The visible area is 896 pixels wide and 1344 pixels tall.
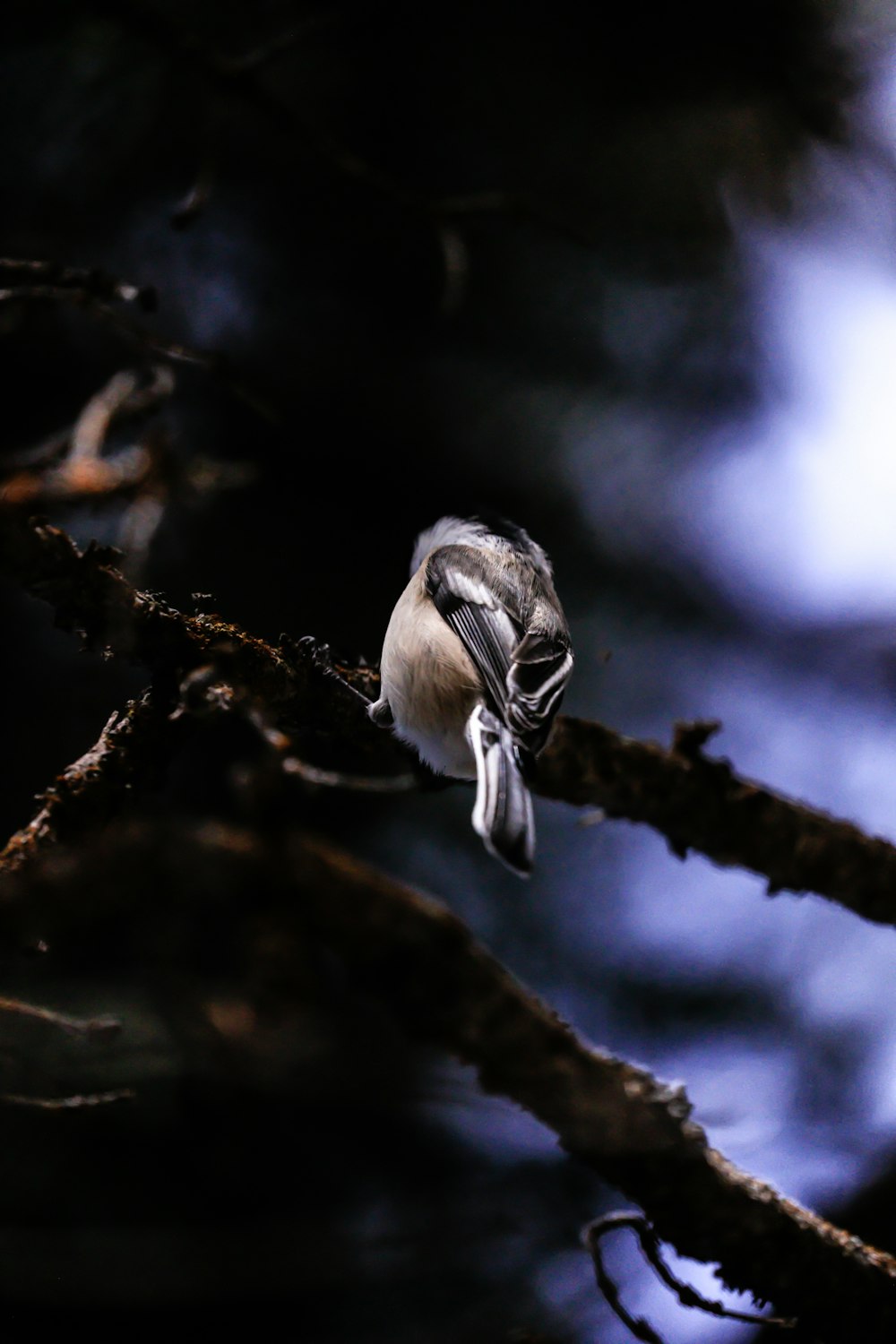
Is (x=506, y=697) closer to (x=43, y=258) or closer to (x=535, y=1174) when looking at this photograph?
(x=535, y=1174)

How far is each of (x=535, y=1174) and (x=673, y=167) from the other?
222 cm

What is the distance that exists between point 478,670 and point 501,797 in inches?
16.7

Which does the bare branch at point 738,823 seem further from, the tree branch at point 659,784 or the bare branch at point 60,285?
the bare branch at point 60,285

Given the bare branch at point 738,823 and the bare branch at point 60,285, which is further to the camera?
the bare branch at point 738,823

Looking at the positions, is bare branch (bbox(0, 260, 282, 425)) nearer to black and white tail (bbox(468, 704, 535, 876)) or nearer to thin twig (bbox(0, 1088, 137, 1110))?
black and white tail (bbox(468, 704, 535, 876))

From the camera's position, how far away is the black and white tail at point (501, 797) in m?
1.08

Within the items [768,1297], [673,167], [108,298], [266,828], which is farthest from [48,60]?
[768,1297]

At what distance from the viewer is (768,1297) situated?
4.46ft

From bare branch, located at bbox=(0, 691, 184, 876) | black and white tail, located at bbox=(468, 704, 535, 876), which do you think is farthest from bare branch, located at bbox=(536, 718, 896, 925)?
bare branch, located at bbox=(0, 691, 184, 876)

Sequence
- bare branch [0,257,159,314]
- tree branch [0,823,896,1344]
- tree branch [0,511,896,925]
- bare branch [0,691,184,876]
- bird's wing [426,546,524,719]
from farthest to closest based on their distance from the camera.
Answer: bird's wing [426,546,524,719], tree branch [0,511,896,925], bare branch [0,691,184,876], bare branch [0,257,159,314], tree branch [0,823,896,1344]

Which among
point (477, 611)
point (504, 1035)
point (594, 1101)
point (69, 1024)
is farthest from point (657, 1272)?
point (477, 611)

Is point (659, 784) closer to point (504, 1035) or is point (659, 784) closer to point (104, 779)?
point (504, 1035)

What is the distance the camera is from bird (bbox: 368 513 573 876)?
4.57 ft

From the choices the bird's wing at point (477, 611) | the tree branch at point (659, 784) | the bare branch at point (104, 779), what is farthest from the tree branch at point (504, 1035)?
the bird's wing at point (477, 611)
